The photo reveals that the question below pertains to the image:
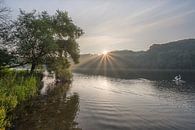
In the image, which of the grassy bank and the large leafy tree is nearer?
the grassy bank

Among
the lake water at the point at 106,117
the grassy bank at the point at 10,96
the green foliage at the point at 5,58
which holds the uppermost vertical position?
the green foliage at the point at 5,58

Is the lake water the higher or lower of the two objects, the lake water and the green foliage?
the lower

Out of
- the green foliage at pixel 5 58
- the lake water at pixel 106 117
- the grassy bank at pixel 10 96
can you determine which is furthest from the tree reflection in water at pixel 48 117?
the green foliage at pixel 5 58

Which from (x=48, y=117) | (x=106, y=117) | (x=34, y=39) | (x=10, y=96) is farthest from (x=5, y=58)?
(x=106, y=117)

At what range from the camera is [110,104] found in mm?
42375

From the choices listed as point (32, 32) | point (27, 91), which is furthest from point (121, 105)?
point (32, 32)

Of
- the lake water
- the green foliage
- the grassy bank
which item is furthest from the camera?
the green foliage

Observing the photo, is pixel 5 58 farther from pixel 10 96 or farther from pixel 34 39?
pixel 10 96

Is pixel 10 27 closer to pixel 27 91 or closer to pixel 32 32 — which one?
pixel 32 32

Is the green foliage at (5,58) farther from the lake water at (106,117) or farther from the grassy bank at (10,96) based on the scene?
the lake water at (106,117)

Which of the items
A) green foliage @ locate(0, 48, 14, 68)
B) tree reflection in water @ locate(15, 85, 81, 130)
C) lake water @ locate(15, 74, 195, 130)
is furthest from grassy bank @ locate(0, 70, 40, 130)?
green foliage @ locate(0, 48, 14, 68)

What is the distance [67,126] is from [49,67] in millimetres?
36001

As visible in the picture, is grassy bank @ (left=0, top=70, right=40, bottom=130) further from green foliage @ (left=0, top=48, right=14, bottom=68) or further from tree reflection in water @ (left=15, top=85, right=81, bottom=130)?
green foliage @ (left=0, top=48, right=14, bottom=68)

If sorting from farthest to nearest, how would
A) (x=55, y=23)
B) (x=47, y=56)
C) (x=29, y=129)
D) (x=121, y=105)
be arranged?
(x=55, y=23)
(x=47, y=56)
(x=121, y=105)
(x=29, y=129)
